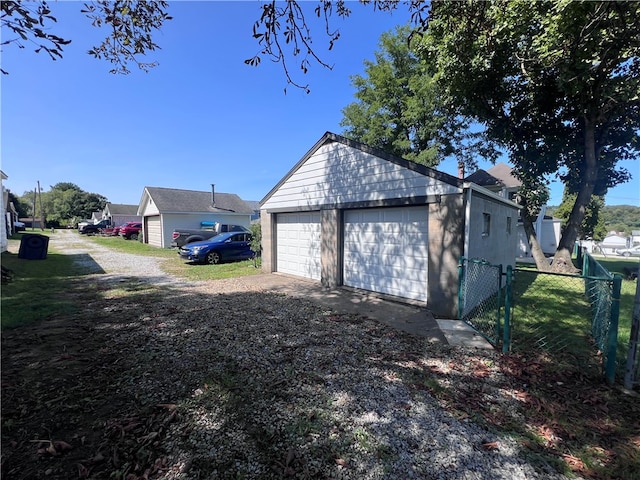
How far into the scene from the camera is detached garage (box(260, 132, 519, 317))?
5.96 meters

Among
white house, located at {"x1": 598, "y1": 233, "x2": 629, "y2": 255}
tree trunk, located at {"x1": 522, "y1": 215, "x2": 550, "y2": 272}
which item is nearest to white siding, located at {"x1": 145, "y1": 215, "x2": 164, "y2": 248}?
tree trunk, located at {"x1": 522, "y1": 215, "x2": 550, "y2": 272}

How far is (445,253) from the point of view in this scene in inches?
235

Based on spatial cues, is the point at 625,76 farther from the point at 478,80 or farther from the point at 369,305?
the point at 369,305

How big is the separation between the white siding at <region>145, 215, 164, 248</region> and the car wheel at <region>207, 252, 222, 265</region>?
33.8ft

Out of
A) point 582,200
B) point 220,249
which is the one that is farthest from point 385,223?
point 582,200

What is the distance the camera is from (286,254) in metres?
10.4

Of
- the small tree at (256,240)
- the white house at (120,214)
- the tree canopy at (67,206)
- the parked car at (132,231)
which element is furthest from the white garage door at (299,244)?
the tree canopy at (67,206)

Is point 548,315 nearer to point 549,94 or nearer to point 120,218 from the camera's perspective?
point 549,94

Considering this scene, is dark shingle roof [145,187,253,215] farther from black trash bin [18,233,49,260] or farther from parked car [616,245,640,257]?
parked car [616,245,640,257]

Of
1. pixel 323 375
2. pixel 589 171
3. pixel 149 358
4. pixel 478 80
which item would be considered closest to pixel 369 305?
pixel 323 375

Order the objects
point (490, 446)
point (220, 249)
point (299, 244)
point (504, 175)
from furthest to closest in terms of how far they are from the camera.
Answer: point (504, 175)
point (220, 249)
point (299, 244)
point (490, 446)

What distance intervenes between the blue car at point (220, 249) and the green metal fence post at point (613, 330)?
1295 cm

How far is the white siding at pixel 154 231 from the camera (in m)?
21.7

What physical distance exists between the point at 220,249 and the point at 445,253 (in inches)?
412
